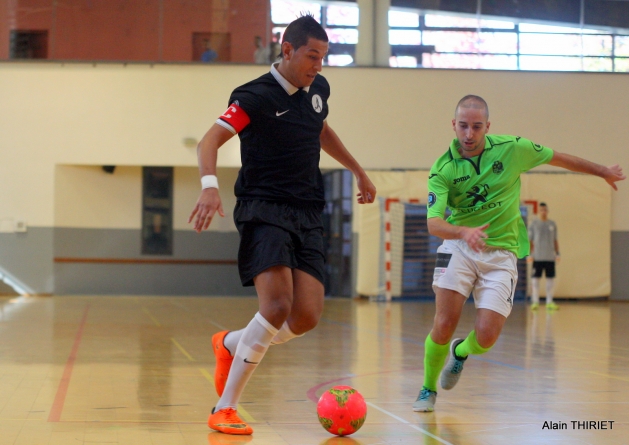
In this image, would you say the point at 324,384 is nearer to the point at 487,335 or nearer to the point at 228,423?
the point at 487,335

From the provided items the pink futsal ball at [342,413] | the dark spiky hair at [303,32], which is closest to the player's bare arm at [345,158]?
the dark spiky hair at [303,32]

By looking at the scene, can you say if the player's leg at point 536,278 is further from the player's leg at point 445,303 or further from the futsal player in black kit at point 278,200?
the futsal player in black kit at point 278,200

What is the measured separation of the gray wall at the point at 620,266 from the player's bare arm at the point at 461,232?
13.9 m

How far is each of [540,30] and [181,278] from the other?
9.69m

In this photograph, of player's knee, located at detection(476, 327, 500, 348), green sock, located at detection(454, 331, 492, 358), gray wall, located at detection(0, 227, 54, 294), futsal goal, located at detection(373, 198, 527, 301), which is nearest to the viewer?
player's knee, located at detection(476, 327, 500, 348)

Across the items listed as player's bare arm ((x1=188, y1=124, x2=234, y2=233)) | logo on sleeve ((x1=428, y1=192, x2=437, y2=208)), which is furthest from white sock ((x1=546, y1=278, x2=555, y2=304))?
player's bare arm ((x1=188, y1=124, x2=234, y2=233))

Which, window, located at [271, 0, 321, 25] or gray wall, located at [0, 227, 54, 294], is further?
gray wall, located at [0, 227, 54, 294]

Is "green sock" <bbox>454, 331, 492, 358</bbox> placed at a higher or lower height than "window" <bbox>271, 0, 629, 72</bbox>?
lower

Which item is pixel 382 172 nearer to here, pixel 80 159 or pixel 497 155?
pixel 80 159

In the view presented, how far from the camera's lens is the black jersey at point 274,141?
3.75 m

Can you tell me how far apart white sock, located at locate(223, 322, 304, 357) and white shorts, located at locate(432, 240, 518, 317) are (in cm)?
103

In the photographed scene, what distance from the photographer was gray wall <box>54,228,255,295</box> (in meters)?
17.3

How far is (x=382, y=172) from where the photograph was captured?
1623 cm

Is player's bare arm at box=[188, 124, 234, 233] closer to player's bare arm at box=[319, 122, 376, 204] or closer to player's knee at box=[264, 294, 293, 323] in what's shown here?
player's knee at box=[264, 294, 293, 323]
